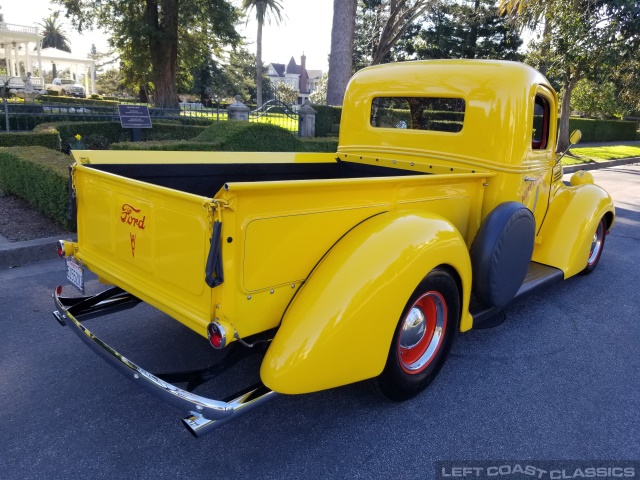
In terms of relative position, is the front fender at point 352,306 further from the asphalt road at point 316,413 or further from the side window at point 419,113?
the side window at point 419,113

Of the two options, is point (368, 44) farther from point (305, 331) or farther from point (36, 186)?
point (305, 331)

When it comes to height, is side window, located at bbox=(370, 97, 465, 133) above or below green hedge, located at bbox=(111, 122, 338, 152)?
above

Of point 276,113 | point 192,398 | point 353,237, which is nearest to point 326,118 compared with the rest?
point 276,113

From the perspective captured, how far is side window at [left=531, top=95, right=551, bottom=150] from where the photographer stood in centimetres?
399

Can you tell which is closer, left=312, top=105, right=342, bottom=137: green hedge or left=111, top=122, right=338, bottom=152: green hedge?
left=111, top=122, right=338, bottom=152: green hedge

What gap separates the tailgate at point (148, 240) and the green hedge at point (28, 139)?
6.95m

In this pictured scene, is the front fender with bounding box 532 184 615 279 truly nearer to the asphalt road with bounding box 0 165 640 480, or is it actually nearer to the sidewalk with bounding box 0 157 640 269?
the asphalt road with bounding box 0 165 640 480

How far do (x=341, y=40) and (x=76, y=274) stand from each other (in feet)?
41.2

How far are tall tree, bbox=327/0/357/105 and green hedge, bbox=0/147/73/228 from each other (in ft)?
30.6

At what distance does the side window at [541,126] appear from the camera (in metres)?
3.99

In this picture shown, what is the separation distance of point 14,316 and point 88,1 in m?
22.2

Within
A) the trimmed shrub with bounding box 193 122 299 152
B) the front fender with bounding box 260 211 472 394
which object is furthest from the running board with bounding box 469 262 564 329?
the trimmed shrub with bounding box 193 122 299 152

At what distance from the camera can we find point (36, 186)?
5773 mm

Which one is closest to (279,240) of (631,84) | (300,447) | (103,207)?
(300,447)
